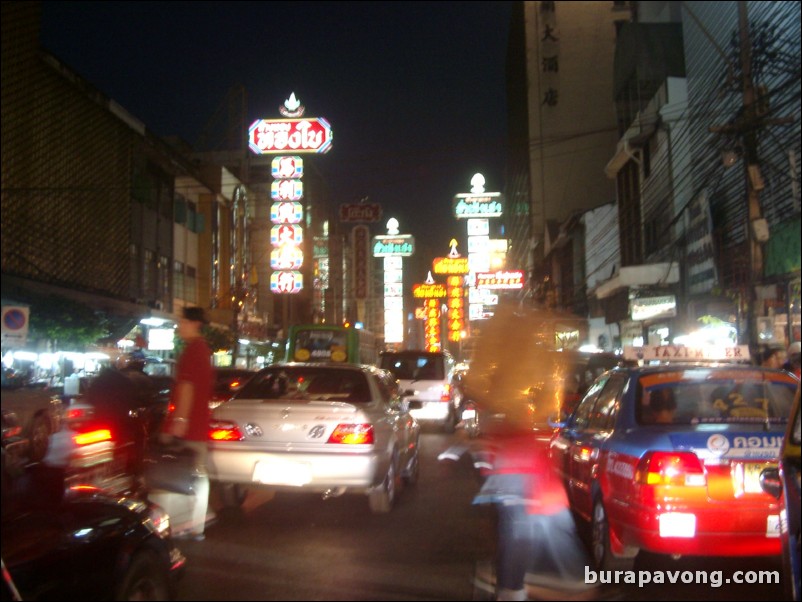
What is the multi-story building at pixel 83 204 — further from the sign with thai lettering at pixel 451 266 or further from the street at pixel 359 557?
the sign with thai lettering at pixel 451 266

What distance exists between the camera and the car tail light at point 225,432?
8164 mm

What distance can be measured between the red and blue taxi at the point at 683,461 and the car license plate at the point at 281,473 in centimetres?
253

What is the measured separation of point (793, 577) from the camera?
4.45 meters

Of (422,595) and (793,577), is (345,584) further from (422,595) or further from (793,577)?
(793,577)

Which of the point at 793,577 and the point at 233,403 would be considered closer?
the point at 793,577

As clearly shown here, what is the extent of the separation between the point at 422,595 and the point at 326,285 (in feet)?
195

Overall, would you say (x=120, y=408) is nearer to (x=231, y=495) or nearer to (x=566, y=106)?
(x=231, y=495)

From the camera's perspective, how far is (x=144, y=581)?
4477 mm

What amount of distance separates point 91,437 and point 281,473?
88.9 inches

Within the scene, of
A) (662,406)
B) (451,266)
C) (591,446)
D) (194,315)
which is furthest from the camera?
(451,266)

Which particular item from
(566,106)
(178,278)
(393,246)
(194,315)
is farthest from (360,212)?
(194,315)

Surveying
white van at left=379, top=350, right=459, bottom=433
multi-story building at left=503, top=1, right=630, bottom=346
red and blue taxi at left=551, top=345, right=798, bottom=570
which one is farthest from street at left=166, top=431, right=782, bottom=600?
multi-story building at left=503, top=1, right=630, bottom=346

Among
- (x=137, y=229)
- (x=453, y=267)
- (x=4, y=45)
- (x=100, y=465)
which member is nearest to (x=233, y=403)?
(x=100, y=465)

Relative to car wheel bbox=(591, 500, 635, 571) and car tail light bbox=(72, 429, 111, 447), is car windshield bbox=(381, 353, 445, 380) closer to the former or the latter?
car tail light bbox=(72, 429, 111, 447)
